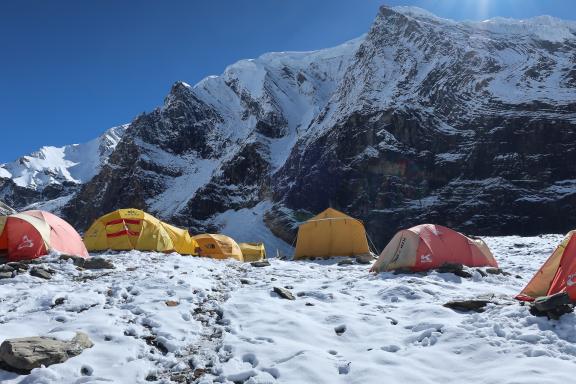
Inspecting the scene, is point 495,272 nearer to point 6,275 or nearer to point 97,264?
point 97,264

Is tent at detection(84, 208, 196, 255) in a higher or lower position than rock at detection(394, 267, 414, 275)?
higher

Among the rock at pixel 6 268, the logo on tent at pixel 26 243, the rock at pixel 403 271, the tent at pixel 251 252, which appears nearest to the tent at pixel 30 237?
the logo on tent at pixel 26 243

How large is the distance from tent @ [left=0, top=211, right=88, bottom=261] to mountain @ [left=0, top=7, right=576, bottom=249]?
82.8m

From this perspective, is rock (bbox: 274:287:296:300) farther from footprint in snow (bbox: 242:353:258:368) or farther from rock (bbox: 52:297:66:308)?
rock (bbox: 52:297:66:308)

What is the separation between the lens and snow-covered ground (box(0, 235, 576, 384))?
7184 millimetres

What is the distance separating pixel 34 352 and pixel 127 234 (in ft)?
52.7

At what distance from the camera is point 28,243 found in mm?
15492

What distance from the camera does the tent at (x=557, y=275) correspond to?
10203 millimetres

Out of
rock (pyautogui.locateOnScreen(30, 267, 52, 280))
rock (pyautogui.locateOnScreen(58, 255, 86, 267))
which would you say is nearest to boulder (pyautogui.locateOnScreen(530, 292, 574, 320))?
rock (pyautogui.locateOnScreen(30, 267, 52, 280))

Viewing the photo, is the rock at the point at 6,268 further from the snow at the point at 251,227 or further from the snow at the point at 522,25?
the snow at the point at 522,25

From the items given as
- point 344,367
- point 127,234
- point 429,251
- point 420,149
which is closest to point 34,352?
point 344,367

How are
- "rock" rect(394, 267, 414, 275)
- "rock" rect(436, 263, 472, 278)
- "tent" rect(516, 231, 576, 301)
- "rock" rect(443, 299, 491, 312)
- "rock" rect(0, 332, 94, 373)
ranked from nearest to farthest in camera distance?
"rock" rect(0, 332, 94, 373)
"rock" rect(443, 299, 491, 312)
"tent" rect(516, 231, 576, 301)
"rock" rect(436, 263, 472, 278)
"rock" rect(394, 267, 414, 275)

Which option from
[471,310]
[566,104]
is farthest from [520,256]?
[566,104]

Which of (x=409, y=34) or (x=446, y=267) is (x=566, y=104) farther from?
(x=446, y=267)
